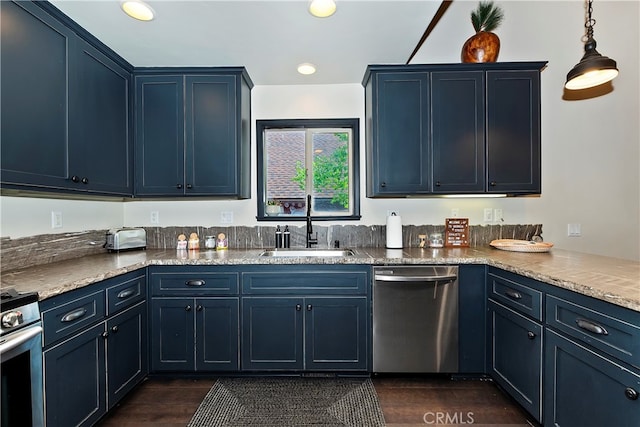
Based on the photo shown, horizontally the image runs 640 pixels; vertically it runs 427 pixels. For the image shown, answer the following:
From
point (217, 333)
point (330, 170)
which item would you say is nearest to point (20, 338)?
point (217, 333)

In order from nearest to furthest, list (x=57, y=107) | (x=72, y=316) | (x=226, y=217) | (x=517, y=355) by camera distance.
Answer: (x=72, y=316) → (x=57, y=107) → (x=517, y=355) → (x=226, y=217)

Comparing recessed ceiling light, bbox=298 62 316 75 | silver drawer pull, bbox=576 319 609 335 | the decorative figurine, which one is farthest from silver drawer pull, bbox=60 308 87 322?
silver drawer pull, bbox=576 319 609 335

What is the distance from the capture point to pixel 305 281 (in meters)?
2.12

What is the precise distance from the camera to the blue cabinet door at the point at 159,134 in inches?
93.4

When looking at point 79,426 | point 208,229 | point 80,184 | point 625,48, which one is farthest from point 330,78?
point 79,426

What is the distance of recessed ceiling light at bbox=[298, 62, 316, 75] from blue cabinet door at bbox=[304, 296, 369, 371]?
6.18ft

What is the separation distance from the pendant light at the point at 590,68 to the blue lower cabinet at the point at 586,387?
153cm

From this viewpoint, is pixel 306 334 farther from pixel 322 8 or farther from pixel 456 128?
pixel 322 8

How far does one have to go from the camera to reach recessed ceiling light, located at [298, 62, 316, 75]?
2.43m

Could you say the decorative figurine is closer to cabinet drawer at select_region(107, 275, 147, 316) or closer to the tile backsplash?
the tile backsplash

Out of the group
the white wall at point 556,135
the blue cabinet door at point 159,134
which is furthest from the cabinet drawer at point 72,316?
the white wall at point 556,135

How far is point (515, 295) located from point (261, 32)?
2.38 meters

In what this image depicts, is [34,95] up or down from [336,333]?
up

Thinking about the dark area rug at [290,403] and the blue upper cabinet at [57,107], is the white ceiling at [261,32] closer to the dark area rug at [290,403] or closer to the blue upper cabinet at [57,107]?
the blue upper cabinet at [57,107]
